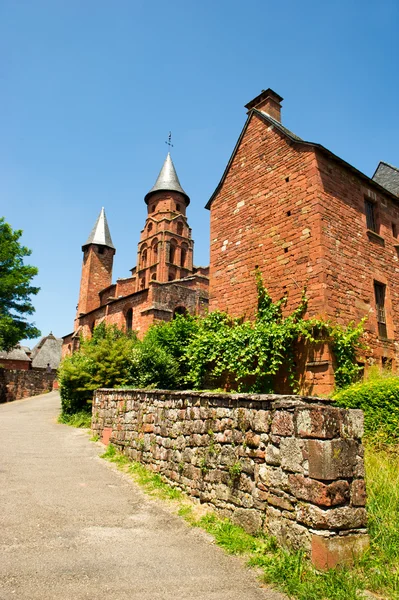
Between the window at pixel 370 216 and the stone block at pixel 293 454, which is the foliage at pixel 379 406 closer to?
the stone block at pixel 293 454

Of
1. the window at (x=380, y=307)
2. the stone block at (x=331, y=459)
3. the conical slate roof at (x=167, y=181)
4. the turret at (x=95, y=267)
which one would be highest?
the conical slate roof at (x=167, y=181)

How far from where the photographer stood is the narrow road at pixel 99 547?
3234 millimetres

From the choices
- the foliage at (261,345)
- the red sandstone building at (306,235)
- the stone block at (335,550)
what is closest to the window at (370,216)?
the red sandstone building at (306,235)

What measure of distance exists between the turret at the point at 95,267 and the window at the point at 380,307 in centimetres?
3319

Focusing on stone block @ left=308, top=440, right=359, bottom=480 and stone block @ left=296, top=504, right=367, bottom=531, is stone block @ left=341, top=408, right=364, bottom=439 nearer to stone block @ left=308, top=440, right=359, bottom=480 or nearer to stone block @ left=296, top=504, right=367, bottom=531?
stone block @ left=308, top=440, right=359, bottom=480

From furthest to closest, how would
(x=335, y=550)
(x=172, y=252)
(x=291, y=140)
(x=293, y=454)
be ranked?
(x=172, y=252)
(x=291, y=140)
(x=293, y=454)
(x=335, y=550)

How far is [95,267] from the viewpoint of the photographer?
42688 mm

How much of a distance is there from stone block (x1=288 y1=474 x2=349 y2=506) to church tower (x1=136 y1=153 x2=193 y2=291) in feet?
114

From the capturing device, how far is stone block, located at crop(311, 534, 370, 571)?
3.35 m

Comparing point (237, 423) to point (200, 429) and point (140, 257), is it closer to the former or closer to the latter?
point (200, 429)

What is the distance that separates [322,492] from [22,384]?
2733cm

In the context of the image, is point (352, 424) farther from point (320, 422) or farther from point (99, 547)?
point (99, 547)

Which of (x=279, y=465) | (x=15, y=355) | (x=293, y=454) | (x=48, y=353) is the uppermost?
(x=48, y=353)

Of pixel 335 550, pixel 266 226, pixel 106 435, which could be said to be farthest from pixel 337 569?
pixel 266 226
